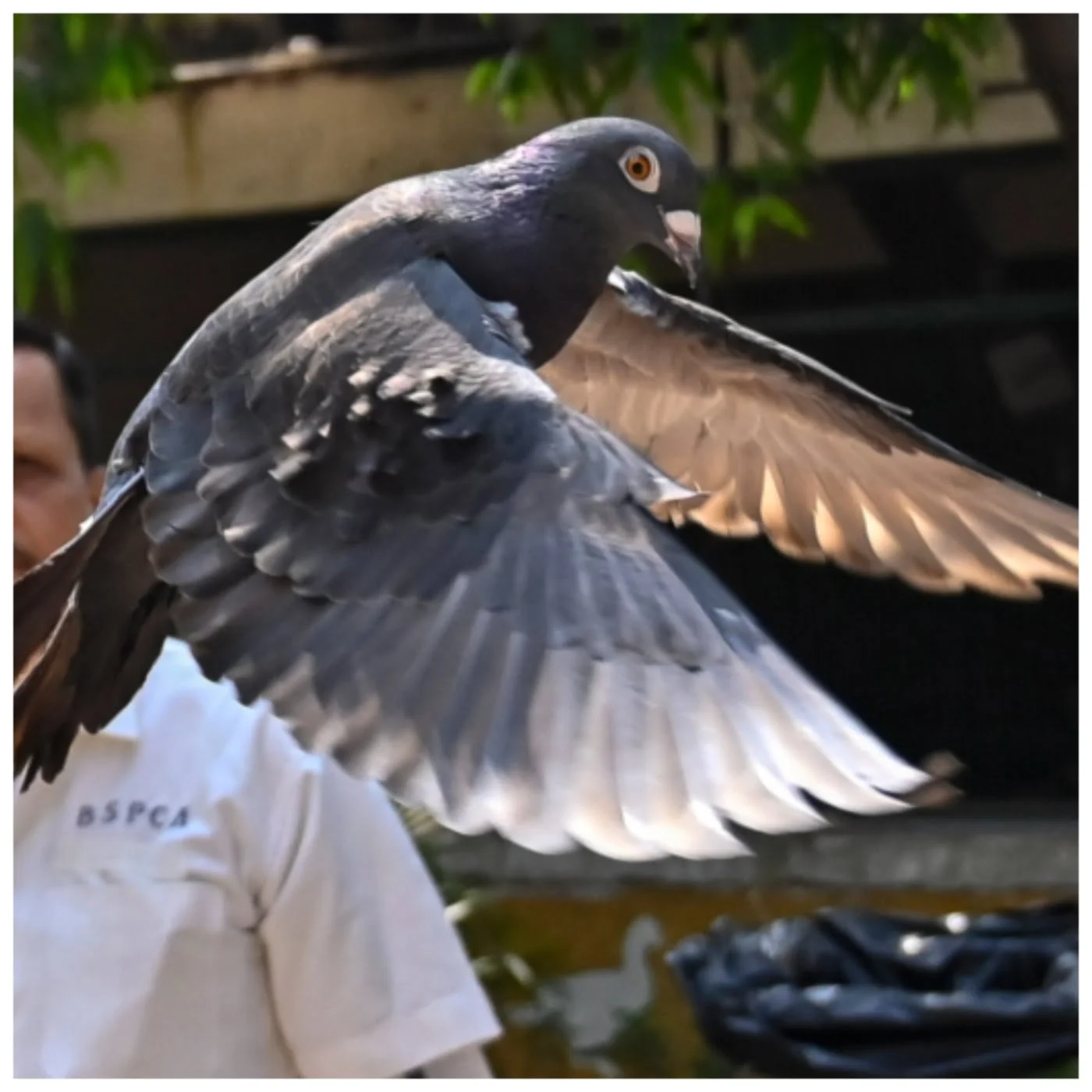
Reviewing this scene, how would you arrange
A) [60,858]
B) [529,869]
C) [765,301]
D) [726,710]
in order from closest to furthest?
[726,710] → [60,858] → [529,869] → [765,301]

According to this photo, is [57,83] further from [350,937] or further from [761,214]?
[350,937]

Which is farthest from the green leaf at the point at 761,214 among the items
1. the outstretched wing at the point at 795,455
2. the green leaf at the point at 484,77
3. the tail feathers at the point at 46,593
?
the tail feathers at the point at 46,593

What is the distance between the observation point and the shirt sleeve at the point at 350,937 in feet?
5.11

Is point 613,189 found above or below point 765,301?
above

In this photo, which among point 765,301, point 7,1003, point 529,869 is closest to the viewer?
point 7,1003

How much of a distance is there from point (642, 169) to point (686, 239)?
0.22 feet

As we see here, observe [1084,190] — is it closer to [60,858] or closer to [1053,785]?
[60,858]

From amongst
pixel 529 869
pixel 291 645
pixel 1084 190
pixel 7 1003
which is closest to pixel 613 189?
pixel 1084 190

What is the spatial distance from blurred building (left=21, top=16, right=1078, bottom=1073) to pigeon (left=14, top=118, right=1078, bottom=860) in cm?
157

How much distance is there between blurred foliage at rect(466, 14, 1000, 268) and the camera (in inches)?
70.4

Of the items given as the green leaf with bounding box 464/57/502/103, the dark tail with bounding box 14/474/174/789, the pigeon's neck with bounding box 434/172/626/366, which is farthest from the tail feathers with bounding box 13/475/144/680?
the green leaf with bounding box 464/57/502/103

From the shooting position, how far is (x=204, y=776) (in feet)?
5.23

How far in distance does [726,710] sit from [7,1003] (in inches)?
25.6

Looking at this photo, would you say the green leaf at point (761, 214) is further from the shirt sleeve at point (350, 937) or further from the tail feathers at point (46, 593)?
the tail feathers at point (46, 593)
